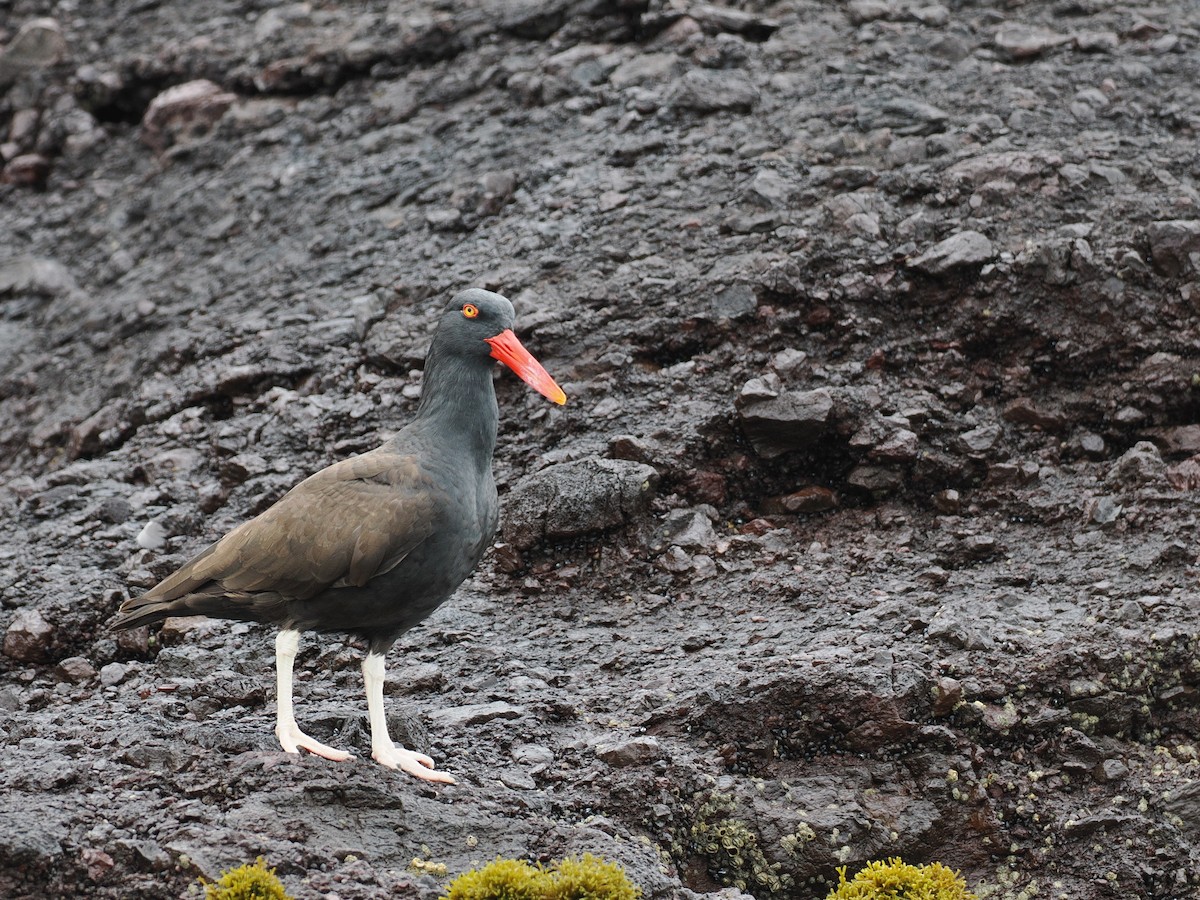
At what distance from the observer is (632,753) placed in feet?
25.7

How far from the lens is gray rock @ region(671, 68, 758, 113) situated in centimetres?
1326

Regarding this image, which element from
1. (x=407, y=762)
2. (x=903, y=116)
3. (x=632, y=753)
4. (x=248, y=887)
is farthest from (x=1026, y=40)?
(x=248, y=887)

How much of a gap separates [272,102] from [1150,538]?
10991mm

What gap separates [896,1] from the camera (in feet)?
46.8

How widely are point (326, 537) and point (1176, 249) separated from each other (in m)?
7.50

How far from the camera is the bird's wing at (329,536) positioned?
714cm

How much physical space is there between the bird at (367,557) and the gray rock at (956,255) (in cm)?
456

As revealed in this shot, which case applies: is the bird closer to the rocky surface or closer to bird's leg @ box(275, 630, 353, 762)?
bird's leg @ box(275, 630, 353, 762)

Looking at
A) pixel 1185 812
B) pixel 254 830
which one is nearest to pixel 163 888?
pixel 254 830

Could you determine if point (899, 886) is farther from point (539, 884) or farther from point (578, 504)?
point (578, 504)

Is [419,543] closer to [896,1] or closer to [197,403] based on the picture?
[197,403]

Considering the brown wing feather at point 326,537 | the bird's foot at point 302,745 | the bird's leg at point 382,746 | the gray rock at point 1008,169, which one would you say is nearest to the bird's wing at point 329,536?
the brown wing feather at point 326,537

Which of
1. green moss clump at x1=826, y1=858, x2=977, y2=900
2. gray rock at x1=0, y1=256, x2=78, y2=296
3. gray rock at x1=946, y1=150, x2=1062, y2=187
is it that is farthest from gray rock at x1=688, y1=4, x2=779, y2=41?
green moss clump at x1=826, y1=858, x2=977, y2=900

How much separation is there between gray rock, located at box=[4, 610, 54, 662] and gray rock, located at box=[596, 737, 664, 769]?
4.44m
